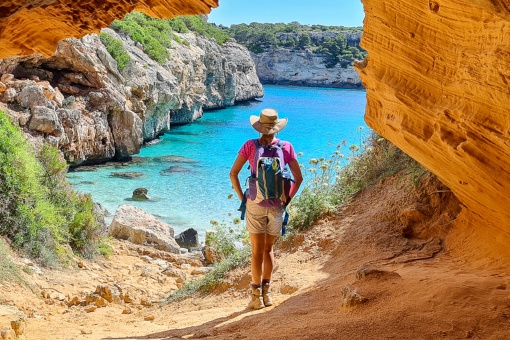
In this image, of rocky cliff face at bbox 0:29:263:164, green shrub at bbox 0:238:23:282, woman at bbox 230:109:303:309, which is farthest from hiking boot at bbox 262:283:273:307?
rocky cliff face at bbox 0:29:263:164

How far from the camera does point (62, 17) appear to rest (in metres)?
3.97

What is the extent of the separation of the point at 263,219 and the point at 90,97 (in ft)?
51.5

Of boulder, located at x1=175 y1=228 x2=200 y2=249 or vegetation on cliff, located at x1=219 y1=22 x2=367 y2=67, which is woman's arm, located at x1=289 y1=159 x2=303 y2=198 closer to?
boulder, located at x1=175 y1=228 x2=200 y2=249

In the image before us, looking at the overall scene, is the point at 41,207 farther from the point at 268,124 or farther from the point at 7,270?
the point at 268,124

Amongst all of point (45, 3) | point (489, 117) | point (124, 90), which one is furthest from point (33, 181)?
point (124, 90)

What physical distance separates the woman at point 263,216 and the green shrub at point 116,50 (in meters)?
18.7

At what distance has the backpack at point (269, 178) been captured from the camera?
5012 millimetres

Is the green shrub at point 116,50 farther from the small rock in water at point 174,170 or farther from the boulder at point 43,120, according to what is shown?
the boulder at point 43,120

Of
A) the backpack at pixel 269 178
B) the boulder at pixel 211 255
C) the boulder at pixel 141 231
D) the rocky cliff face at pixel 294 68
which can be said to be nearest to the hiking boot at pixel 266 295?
the backpack at pixel 269 178

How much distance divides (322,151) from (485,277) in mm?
23322

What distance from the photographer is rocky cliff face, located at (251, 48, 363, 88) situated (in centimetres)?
6969

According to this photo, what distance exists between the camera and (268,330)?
429cm

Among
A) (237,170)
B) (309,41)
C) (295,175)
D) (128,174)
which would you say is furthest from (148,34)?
(309,41)

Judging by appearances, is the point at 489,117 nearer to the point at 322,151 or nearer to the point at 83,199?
the point at 83,199
